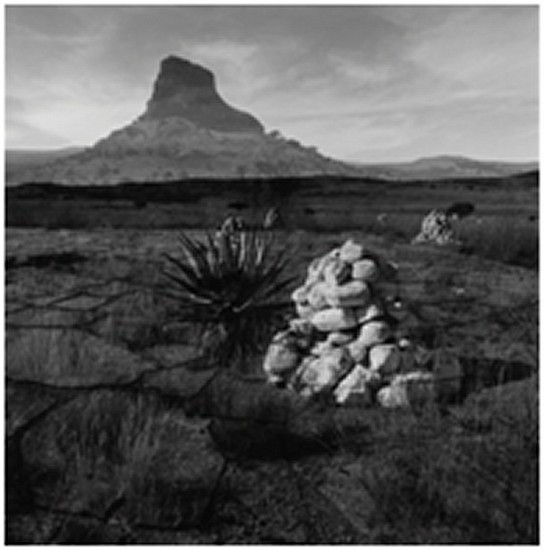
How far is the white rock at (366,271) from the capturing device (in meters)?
3.82

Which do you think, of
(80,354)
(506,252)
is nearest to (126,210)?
(506,252)

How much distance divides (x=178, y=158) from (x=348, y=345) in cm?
7983

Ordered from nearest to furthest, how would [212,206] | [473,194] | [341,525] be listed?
1. [341,525]
2. [212,206]
3. [473,194]

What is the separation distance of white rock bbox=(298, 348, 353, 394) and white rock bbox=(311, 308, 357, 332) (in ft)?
0.51

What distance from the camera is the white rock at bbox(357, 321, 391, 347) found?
3.57 m

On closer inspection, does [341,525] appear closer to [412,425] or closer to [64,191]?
[412,425]

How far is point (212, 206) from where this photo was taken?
13.6 m

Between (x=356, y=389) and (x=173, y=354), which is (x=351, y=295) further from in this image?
(x=173, y=354)

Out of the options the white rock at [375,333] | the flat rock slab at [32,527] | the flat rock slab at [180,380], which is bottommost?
the flat rock slab at [32,527]

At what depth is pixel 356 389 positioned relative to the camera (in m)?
3.41

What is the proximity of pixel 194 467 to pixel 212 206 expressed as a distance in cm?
1110

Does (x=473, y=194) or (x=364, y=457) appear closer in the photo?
(x=364, y=457)

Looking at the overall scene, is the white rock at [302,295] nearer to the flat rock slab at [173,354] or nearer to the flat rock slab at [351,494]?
the flat rock slab at [173,354]

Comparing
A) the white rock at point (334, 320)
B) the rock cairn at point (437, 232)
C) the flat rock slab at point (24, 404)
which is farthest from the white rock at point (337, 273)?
the rock cairn at point (437, 232)
